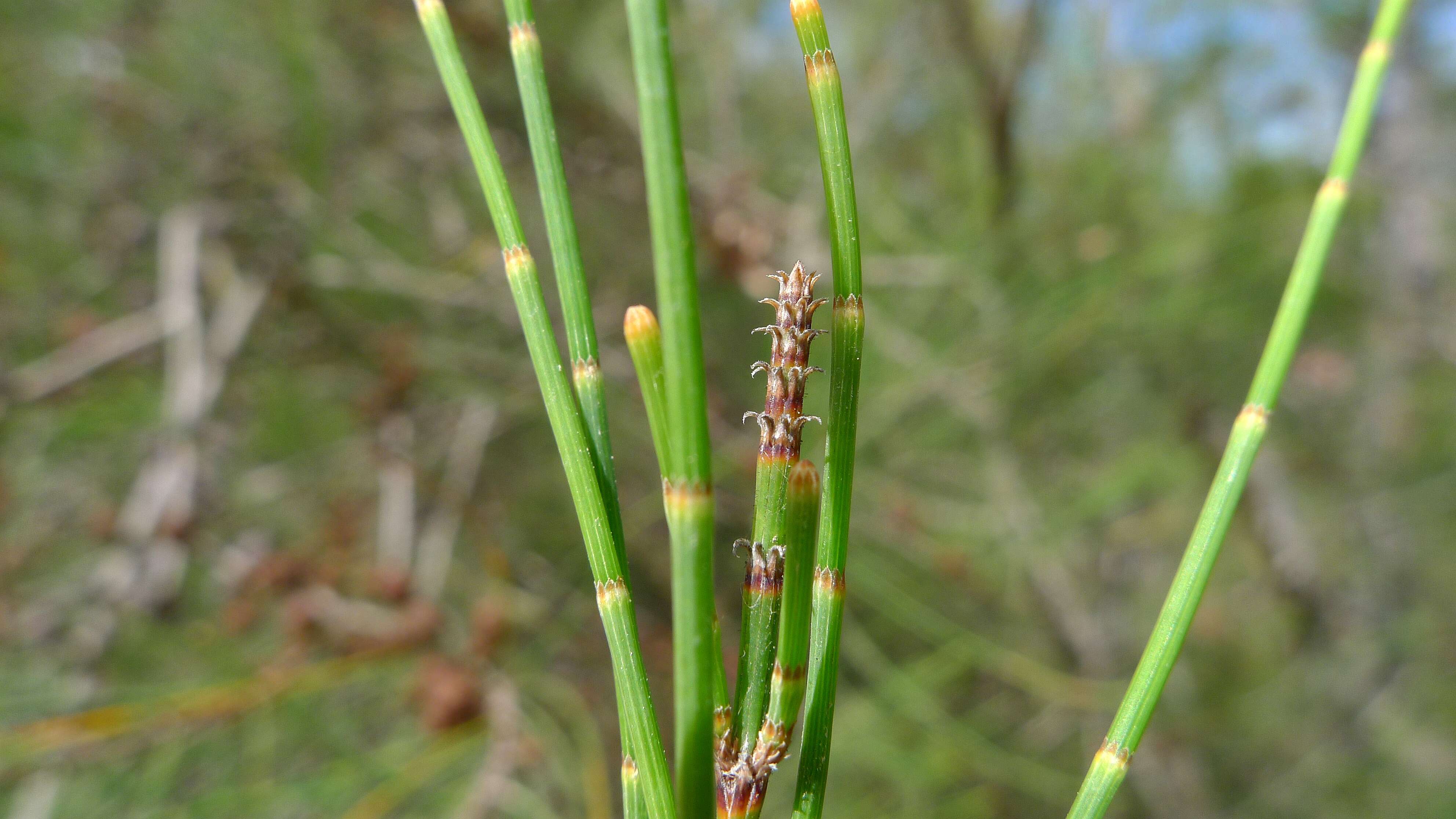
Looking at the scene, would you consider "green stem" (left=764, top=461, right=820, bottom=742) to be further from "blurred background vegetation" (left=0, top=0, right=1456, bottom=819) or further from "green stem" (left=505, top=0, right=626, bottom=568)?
"blurred background vegetation" (left=0, top=0, right=1456, bottom=819)

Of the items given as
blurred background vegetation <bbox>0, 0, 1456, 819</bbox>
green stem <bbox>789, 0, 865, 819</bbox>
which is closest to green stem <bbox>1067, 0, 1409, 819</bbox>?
green stem <bbox>789, 0, 865, 819</bbox>

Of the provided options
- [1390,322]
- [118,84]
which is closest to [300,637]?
[118,84]

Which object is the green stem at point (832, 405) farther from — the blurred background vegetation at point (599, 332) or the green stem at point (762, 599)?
the blurred background vegetation at point (599, 332)

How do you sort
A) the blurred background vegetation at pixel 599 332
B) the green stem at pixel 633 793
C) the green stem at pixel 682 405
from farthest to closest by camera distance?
the blurred background vegetation at pixel 599 332, the green stem at pixel 633 793, the green stem at pixel 682 405

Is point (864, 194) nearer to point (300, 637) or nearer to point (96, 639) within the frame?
point (300, 637)

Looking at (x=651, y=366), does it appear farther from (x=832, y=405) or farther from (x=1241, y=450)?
(x=1241, y=450)

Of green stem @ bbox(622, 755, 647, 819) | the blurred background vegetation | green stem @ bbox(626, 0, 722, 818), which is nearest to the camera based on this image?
green stem @ bbox(626, 0, 722, 818)

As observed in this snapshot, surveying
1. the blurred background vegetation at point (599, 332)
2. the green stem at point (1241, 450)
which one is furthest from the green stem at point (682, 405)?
the blurred background vegetation at point (599, 332)
